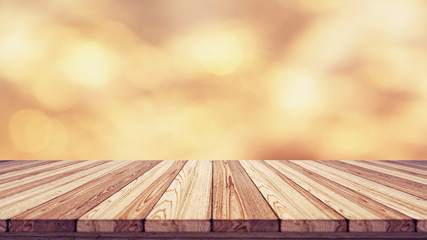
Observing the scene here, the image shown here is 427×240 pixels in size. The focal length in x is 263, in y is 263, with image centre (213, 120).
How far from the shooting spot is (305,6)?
180 cm

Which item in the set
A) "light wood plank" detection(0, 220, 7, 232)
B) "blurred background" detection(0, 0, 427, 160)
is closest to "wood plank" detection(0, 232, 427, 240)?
"light wood plank" detection(0, 220, 7, 232)

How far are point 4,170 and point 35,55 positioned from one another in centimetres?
88

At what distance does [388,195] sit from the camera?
2.68 ft

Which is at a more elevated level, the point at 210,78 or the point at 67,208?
the point at 210,78

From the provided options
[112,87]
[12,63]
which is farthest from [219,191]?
[12,63]

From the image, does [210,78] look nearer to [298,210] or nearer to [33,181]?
[33,181]

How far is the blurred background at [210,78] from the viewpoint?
1.80 meters

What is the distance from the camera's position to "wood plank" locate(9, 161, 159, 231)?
1.95 feet

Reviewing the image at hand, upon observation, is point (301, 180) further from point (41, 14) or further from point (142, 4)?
→ point (41, 14)

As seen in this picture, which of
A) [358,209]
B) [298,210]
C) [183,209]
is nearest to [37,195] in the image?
[183,209]

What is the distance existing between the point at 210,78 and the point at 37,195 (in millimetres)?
1245

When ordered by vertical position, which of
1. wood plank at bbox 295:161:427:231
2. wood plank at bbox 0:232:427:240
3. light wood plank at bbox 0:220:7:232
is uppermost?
wood plank at bbox 295:161:427:231

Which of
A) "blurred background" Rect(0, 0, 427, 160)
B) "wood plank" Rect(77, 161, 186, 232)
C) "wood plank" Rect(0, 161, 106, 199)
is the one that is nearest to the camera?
"wood plank" Rect(77, 161, 186, 232)

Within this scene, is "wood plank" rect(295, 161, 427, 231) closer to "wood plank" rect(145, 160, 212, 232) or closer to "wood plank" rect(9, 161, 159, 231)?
"wood plank" rect(145, 160, 212, 232)
